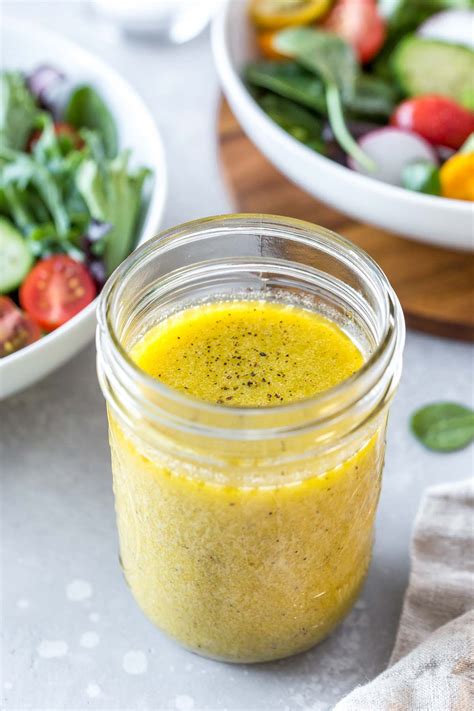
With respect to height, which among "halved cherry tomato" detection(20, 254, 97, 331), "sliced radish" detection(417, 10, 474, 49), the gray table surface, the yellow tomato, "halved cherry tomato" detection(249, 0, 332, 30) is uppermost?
"halved cherry tomato" detection(249, 0, 332, 30)

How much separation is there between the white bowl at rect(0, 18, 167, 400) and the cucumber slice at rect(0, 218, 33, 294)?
0.59ft

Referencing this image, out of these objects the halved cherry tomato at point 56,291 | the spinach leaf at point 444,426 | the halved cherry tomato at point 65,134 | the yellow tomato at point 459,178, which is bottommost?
the spinach leaf at point 444,426

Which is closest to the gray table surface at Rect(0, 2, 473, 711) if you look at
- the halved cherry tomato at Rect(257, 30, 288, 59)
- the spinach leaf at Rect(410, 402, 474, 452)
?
the spinach leaf at Rect(410, 402, 474, 452)

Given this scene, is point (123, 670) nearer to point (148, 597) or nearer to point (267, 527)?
point (148, 597)

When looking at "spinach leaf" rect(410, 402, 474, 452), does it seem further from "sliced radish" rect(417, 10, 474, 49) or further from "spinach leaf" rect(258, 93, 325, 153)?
"sliced radish" rect(417, 10, 474, 49)

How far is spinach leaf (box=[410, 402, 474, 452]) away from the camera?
4.33 ft

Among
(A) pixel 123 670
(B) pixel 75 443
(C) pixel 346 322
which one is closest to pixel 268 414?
(C) pixel 346 322

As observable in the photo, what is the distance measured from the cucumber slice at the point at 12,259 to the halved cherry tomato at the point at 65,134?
25 centimetres

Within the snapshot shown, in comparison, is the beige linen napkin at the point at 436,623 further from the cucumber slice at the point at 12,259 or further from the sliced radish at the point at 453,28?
the sliced radish at the point at 453,28

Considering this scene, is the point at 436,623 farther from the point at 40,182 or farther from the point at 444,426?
the point at 40,182

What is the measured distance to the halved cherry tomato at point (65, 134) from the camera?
169 centimetres

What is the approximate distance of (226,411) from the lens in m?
0.80

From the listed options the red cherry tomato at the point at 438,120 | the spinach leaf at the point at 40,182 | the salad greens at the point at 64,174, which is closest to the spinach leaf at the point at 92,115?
the salad greens at the point at 64,174

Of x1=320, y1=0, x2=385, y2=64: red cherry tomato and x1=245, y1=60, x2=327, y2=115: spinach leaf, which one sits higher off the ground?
x1=320, y1=0, x2=385, y2=64: red cherry tomato
